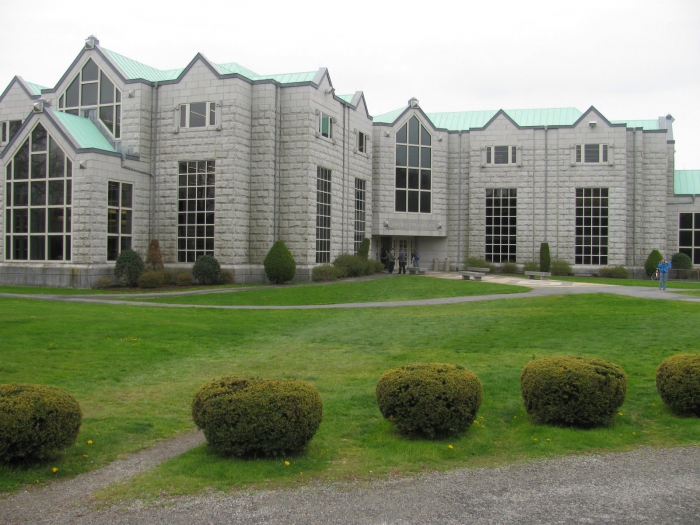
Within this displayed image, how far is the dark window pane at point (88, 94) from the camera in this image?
3609 centimetres

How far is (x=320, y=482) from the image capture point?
720 centimetres

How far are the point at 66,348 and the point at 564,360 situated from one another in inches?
414

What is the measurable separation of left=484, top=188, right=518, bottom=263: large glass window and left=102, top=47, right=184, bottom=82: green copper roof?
22.6 m

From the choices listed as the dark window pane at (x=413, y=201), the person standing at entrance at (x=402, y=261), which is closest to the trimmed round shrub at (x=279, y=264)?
the person standing at entrance at (x=402, y=261)

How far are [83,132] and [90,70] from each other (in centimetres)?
474

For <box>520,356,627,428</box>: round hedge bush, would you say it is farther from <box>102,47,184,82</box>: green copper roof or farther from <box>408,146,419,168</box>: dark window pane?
<box>408,146,419,168</box>: dark window pane

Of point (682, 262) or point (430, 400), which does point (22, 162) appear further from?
point (682, 262)

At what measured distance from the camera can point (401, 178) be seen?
45.8 metres

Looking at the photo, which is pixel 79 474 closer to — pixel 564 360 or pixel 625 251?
pixel 564 360

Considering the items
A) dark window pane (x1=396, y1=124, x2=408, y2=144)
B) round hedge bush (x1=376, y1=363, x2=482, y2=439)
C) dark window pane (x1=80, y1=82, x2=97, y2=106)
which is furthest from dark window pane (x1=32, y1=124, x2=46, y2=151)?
round hedge bush (x1=376, y1=363, x2=482, y2=439)

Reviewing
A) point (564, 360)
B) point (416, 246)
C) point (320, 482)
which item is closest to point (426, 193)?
point (416, 246)

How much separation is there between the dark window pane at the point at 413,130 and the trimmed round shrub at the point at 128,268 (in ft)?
71.4

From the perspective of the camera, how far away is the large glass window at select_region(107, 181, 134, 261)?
1286 inches

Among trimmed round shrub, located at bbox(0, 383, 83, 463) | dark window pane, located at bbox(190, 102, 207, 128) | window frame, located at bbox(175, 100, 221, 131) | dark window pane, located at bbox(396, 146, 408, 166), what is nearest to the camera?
trimmed round shrub, located at bbox(0, 383, 83, 463)
